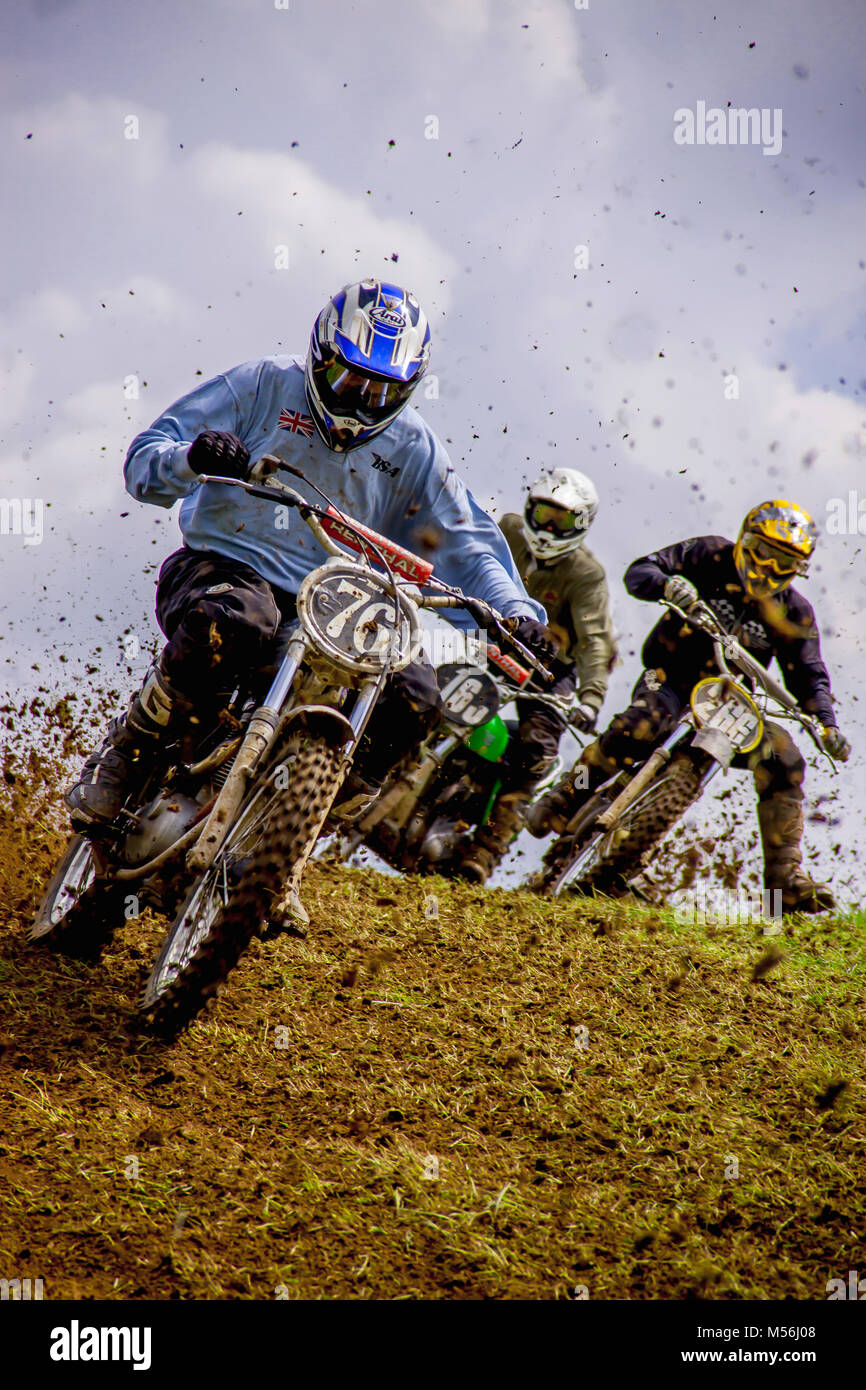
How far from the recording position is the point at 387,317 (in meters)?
4.85

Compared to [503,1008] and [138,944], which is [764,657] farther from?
[138,944]

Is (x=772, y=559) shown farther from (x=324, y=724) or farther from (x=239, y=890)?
(x=239, y=890)

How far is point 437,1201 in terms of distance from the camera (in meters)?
3.55

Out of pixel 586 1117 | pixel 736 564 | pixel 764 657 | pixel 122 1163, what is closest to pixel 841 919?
pixel 764 657

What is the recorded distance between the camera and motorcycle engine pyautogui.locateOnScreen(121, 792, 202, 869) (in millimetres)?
4621

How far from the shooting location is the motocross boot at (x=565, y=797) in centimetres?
898

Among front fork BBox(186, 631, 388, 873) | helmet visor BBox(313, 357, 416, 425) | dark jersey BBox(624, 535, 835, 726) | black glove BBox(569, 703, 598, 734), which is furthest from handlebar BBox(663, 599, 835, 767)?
front fork BBox(186, 631, 388, 873)

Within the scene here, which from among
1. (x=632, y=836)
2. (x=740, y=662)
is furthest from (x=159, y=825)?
(x=740, y=662)

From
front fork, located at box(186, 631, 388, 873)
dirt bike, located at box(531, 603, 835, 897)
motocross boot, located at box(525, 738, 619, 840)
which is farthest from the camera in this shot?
motocross boot, located at box(525, 738, 619, 840)

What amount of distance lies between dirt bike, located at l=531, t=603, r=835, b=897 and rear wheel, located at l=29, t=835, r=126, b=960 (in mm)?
3561

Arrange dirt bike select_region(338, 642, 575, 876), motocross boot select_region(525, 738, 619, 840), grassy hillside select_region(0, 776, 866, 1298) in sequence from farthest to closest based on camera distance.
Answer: motocross boot select_region(525, 738, 619, 840), dirt bike select_region(338, 642, 575, 876), grassy hillside select_region(0, 776, 866, 1298)

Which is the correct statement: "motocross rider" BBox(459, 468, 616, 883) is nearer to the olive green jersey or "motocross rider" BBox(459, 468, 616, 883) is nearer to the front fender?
the olive green jersey

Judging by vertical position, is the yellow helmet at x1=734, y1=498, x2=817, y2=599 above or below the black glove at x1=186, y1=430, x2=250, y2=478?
above

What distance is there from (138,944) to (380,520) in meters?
Answer: 2.41
